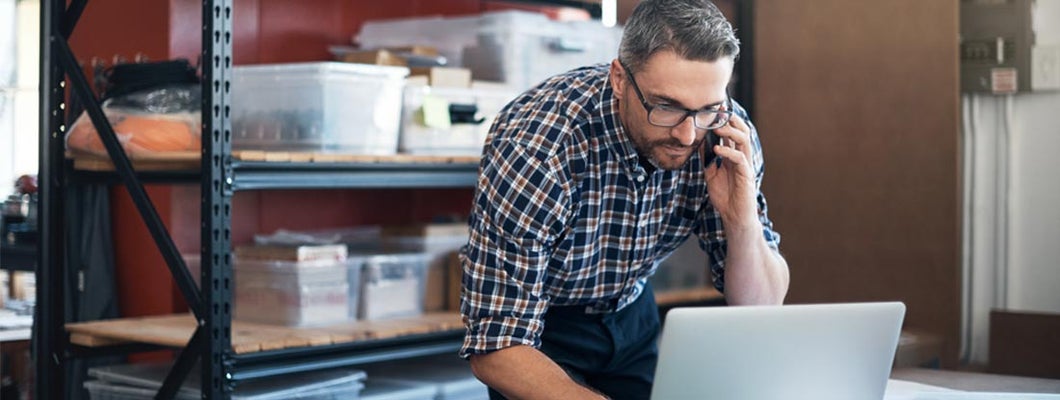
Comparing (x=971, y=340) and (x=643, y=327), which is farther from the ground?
(x=643, y=327)

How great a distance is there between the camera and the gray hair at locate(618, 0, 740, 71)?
1.76 m

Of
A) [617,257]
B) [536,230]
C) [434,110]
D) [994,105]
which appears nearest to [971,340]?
[994,105]

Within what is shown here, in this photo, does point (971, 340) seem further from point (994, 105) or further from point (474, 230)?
point (474, 230)

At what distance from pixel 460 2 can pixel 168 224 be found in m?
1.18

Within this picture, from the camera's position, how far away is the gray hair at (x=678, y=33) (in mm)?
1757

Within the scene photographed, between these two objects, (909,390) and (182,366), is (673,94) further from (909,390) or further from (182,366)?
(182,366)

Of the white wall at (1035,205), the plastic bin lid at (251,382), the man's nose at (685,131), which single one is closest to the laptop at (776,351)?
the man's nose at (685,131)

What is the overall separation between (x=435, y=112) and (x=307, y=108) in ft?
1.18

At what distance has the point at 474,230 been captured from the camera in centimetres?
192

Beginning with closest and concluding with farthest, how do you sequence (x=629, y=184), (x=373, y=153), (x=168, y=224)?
(x=629, y=184) → (x=373, y=153) → (x=168, y=224)

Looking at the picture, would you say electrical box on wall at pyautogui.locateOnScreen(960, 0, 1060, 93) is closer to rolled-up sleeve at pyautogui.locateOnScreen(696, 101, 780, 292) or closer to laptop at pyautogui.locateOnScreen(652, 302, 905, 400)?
rolled-up sleeve at pyautogui.locateOnScreen(696, 101, 780, 292)

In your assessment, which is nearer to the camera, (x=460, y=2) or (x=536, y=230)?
(x=536, y=230)

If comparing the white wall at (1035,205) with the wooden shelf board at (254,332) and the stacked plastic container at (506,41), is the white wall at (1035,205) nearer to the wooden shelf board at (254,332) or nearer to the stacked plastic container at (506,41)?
the stacked plastic container at (506,41)

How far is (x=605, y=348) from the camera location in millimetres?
2156
